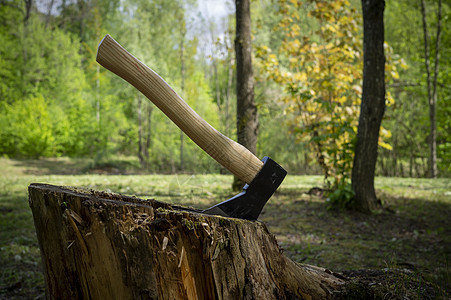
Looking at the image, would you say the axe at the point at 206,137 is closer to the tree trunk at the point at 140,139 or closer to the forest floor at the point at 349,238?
the forest floor at the point at 349,238

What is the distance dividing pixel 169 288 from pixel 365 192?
16.5ft

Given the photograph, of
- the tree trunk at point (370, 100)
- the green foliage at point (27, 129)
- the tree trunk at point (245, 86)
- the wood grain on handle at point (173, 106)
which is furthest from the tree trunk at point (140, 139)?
the wood grain on handle at point (173, 106)

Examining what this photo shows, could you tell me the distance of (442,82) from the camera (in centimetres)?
1438

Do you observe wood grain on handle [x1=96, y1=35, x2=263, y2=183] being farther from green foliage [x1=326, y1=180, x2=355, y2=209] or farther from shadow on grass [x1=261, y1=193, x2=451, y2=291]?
green foliage [x1=326, y1=180, x2=355, y2=209]

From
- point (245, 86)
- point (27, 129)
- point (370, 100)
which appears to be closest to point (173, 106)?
point (370, 100)

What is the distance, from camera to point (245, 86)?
7.38 meters

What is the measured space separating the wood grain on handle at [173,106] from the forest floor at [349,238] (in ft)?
3.76

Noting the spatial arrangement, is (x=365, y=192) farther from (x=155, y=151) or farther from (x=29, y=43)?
(x=29, y=43)

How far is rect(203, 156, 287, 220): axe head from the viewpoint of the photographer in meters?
1.81

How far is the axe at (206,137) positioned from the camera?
1708mm

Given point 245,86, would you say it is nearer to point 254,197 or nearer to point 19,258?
point 19,258

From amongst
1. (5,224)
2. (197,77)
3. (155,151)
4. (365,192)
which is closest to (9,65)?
(155,151)

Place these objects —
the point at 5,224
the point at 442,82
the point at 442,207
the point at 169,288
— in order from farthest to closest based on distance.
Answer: the point at 442,82, the point at 442,207, the point at 5,224, the point at 169,288

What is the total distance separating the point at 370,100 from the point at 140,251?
5113mm
